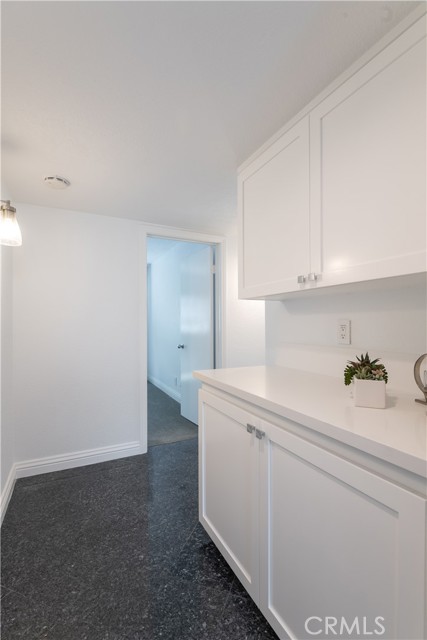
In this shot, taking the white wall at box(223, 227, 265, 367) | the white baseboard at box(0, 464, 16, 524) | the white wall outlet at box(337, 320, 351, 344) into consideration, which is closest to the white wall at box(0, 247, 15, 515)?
the white baseboard at box(0, 464, 16, 524)

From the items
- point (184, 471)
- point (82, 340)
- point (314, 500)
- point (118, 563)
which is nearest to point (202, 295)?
point (82, 340)

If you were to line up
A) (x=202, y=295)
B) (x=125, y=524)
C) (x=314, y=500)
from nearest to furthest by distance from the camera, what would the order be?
(x=314, y=500)
(x=125, y=524)
(x=202, y=295)

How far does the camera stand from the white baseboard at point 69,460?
2258 mm

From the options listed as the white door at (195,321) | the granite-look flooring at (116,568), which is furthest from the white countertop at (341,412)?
the white door at (195,321)

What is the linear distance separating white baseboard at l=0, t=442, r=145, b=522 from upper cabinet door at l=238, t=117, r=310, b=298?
1830 millimetres

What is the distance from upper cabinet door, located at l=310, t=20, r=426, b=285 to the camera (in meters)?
0.87

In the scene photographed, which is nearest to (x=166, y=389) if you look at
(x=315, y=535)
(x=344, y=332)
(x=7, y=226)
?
(x=7, y=226)

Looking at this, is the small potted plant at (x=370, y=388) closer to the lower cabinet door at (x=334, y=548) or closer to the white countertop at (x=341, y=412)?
the white countertop at (x=341, y=412)

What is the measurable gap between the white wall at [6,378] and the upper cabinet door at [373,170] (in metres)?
1.96

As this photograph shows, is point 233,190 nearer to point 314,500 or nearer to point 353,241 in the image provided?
point 353,241

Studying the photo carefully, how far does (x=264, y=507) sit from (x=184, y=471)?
145 centimetres

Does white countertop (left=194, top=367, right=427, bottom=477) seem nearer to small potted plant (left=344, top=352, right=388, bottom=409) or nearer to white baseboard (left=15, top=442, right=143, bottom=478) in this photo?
small potted plant (left=344, top=352, right=388, bottom=409)

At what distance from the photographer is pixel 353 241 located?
106cm

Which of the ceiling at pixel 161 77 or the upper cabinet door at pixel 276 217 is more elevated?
the ceiling at pixel 161 77
